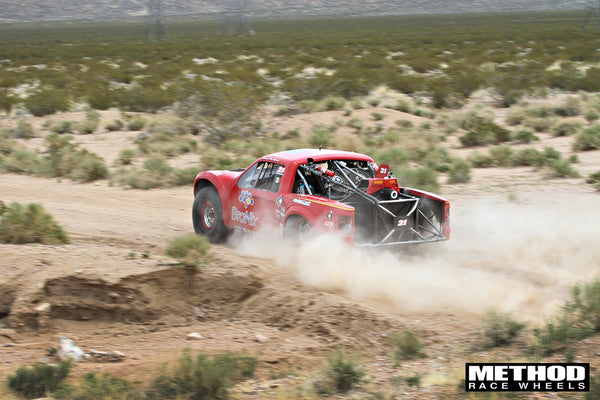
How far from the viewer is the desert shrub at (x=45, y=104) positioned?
28031 millimetres

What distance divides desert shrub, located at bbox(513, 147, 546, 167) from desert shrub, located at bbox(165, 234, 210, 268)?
1053 cm

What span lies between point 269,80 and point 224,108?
16.3 metres

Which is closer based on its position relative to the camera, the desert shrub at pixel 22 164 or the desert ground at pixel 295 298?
the desert ground at pixel 295 298

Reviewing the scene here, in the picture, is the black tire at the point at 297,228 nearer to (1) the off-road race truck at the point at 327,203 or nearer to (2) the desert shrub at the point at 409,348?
(1) the off-road race truck at the point at 327,203

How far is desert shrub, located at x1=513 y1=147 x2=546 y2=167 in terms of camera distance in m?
16.5

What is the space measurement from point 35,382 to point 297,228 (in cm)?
452

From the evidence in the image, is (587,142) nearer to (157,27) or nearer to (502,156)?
(502,156)

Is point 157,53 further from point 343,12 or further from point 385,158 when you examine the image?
point 343,12

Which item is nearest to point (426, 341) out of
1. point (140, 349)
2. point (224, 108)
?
point (140, 349)

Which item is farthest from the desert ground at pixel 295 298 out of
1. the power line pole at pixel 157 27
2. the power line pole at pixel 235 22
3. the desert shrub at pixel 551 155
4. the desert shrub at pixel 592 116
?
the power line pole at pixel 235 22

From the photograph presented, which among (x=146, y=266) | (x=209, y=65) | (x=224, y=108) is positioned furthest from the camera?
(x=209, y=65)

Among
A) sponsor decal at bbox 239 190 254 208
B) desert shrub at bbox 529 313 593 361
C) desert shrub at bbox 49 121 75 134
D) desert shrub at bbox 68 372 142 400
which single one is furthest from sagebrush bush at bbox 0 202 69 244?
desert shrub at bbox 49 121 75 134

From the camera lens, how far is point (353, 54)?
54.6 m

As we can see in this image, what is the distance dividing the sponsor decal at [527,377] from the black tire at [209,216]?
6.11m
